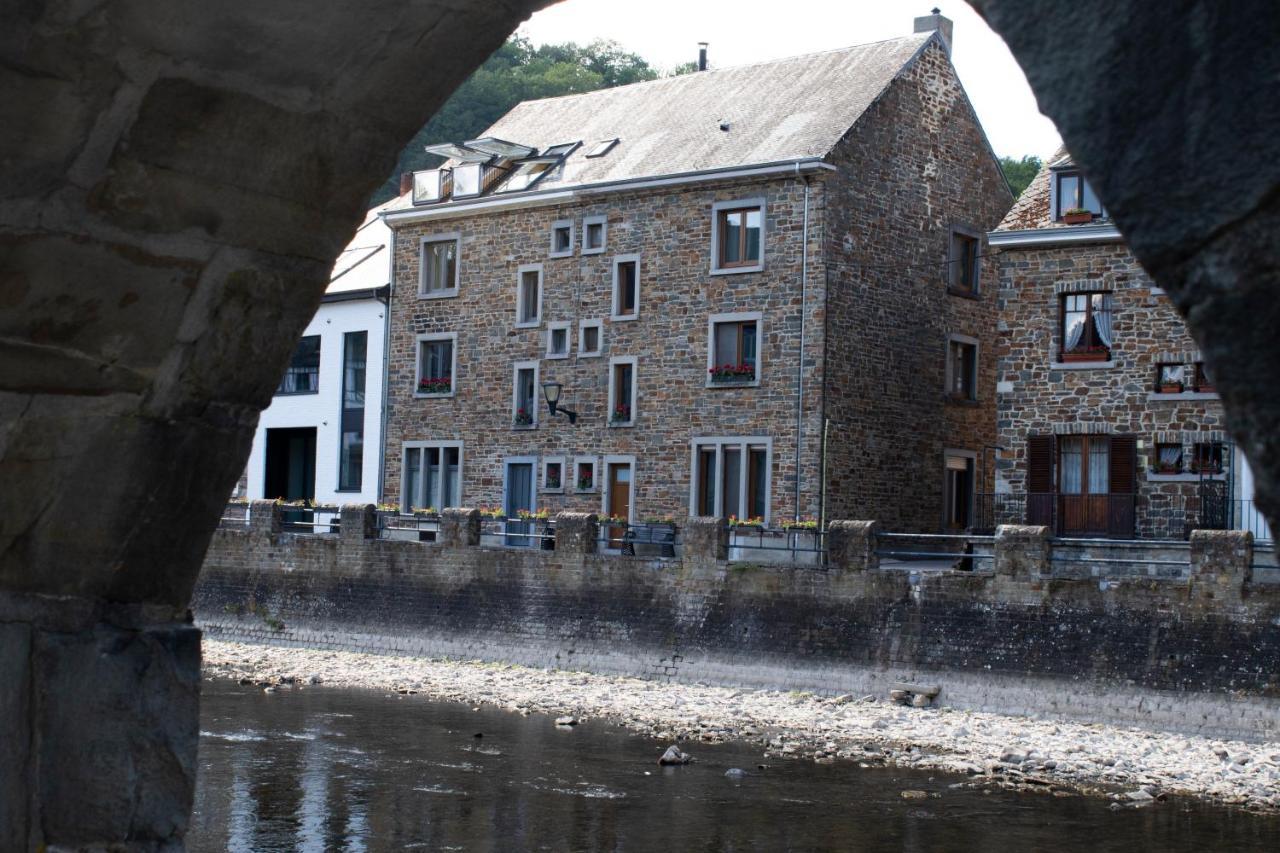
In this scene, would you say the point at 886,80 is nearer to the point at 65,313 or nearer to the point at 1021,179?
the point at 1021,179

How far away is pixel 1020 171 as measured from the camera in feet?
168

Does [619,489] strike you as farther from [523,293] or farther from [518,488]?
[523,293]

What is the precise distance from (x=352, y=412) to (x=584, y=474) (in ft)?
23.9

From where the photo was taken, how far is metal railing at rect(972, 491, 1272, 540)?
89.2 ft

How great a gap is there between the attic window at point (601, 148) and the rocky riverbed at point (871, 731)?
40.8ft

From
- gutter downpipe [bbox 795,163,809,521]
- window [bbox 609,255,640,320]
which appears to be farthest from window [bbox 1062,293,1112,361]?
window [bbox 609,255,640,320]

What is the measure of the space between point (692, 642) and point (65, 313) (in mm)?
24588

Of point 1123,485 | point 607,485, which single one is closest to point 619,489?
point 607,485

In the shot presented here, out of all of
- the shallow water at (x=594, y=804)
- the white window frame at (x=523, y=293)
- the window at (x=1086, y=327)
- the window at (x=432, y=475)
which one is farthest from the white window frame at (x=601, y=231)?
the shallow water at (x=594, y=804)

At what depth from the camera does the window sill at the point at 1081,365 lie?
29250 mm

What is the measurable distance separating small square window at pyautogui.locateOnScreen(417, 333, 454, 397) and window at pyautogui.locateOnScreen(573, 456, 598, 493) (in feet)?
13.6

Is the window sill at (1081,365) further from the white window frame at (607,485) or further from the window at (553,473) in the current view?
the window at (553,473)

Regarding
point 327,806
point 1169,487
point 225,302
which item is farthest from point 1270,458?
point 1169,487

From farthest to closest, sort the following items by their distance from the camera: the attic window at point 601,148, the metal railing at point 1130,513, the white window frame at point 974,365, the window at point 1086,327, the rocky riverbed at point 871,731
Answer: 1. the attic window at point 601,148
2. the white window frame at point 974,365
3. the window at point 1086,327
4. the metal railing at point 1130,513
5. the rocky riverbed at point 871,731
